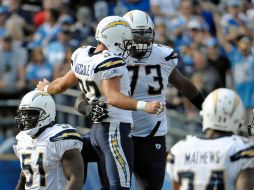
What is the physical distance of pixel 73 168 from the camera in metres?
6.55

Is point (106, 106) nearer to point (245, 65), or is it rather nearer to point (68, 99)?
point (68, 99)

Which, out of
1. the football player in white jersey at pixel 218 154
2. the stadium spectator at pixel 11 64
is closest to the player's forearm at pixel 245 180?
the football player in white jersey at pixel 218 154

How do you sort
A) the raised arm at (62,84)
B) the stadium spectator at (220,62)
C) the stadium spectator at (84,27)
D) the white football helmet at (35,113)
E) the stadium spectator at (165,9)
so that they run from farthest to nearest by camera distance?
the stadium spectator at (165,9) → the stadium spectator at (220,62) → the stadium spectator at (84,27) → the raised arm at (62,84) → the white football helmet at (35,113)

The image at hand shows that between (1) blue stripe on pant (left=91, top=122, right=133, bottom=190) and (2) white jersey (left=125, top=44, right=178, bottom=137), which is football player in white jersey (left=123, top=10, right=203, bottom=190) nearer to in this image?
Result: (2) white jersey (left=125, top=44, right=178, bottom=137)

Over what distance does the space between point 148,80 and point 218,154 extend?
236 cm

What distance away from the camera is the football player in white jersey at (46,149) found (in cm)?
659

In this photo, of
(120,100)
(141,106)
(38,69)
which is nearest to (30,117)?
(120,100)

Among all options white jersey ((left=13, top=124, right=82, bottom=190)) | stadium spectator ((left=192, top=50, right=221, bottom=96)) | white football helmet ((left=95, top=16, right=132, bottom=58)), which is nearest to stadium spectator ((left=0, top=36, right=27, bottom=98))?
stadium spectator ((left=192, top=50, right=221, bottom=96))

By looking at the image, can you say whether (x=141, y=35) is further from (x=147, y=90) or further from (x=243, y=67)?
(x=243, y=67)

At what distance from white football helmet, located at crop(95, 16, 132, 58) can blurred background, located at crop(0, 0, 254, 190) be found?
4.54 meters

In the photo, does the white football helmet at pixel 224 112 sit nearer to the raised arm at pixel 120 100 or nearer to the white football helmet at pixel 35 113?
the raised arm at pixel 120 100

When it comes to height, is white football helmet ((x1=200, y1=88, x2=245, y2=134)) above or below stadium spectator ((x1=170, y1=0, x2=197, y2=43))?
below

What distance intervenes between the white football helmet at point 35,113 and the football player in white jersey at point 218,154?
58.4 inches

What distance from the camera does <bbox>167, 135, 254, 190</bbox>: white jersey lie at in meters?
5.43
